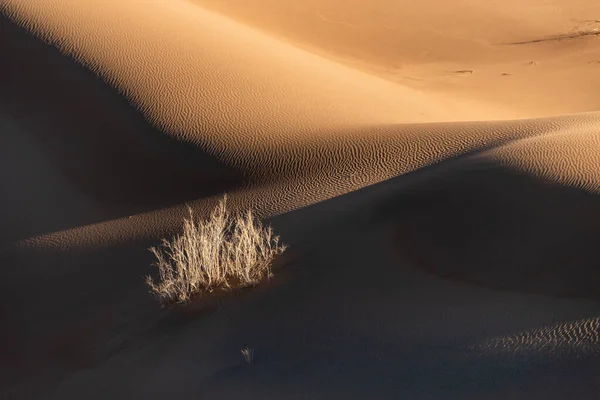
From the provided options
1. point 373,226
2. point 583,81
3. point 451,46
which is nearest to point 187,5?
point 451,46

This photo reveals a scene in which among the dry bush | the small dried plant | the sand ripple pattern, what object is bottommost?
the sand ripple pattern

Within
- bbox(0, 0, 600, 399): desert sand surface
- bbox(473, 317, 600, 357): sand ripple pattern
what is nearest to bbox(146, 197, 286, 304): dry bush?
bbox(0, 0, 600, 399): desert sand surface

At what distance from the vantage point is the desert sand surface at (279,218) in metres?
5.35

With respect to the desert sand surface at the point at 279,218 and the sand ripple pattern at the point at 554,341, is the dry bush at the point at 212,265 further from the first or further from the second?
the sand ripple pattern at the point at 554,341

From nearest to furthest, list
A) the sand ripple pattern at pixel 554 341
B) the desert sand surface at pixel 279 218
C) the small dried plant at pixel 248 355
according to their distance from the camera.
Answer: the sand ripple pattern at pixel 554 341 < the desert sand surface at pixel 279 218 < the small dried plant at pixel 248 355

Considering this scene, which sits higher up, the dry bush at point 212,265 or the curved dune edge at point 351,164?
the curved dune edge at point 351,164

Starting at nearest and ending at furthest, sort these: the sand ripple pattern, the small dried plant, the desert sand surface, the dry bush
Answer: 1. the sand ripple pattern
2. the desert sand surface
3. the small dried plant
4. the dry bush

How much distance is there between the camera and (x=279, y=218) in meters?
7.55

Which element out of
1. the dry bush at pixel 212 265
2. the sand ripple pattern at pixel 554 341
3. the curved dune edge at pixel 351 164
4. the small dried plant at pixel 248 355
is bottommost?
the sand ripple pattern at pixel 554 341

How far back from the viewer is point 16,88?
10.6 m

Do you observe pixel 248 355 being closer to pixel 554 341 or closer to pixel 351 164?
pixel 554 341

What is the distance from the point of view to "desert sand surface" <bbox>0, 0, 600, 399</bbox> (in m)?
5.35

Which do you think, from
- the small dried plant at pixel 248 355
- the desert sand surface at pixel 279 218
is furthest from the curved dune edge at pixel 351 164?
the small dried plant at pixel 248 355

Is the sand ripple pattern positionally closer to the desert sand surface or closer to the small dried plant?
the desert sand surface
